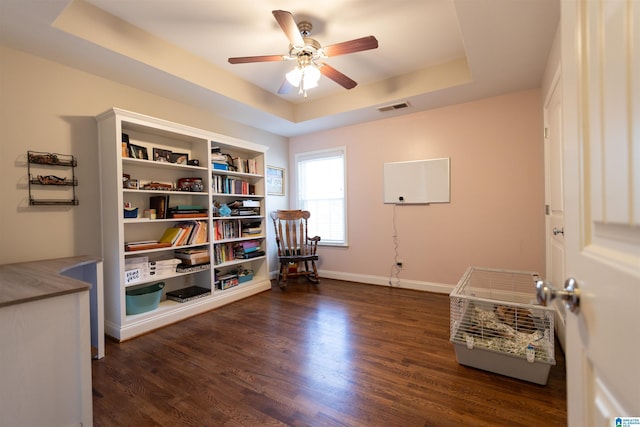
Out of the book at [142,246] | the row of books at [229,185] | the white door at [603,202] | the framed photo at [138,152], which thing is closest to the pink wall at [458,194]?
the row of books at [229,185]

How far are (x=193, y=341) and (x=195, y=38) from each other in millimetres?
2677

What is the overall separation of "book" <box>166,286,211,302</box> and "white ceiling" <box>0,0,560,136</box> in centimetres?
216

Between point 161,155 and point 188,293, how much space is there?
1511mm

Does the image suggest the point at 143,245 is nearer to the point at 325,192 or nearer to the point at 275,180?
the point at 275,180

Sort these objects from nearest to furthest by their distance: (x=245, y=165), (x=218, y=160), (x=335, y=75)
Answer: (x=335, y=75)
(x=218, y=160)
(x=245, y=165)

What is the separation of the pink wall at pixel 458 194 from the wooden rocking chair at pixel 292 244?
1.58 feet

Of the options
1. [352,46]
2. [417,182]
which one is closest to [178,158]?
[352,46]

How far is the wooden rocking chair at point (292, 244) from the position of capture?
387 centimetres

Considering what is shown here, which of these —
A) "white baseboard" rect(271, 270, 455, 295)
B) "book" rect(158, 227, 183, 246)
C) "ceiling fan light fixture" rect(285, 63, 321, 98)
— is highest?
"ceiling fan light fixture" rect(285, 63, 321, 98)

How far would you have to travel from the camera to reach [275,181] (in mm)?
→ 4484

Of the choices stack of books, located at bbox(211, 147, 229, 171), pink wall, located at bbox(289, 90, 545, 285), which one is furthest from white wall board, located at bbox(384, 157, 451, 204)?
stack of books, located at bbox(211, 147, 229, 171)

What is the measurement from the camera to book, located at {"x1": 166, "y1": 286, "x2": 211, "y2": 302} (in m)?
2.87

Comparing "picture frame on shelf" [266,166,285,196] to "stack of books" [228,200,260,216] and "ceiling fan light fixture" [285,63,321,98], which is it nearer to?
"stack of books" [228,200,260,216]

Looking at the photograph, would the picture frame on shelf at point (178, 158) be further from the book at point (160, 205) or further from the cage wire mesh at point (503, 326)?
the cage wire mesh at point (503, 326)
